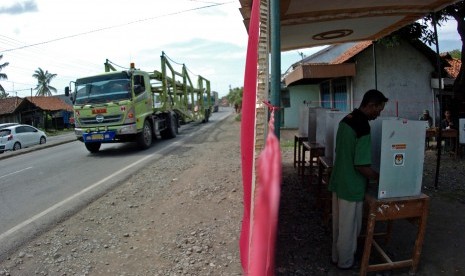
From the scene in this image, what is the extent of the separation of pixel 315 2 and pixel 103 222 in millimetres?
4091

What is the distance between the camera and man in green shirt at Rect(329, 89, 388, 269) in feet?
10.3

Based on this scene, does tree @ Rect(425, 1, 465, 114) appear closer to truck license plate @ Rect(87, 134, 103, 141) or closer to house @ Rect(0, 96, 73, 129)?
truck license plate @ Rect(87, 134, 103, 141)

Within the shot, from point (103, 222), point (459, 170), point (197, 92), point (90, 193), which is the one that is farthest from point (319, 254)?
point (197, 92)

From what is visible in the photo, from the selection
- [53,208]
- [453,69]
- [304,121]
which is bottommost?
[53,208]

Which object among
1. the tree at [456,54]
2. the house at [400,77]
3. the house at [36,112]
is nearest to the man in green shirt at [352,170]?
the house at [400,77]

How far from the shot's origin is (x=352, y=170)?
323cm

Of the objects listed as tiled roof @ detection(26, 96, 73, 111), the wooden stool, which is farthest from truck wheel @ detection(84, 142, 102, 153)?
tiled roof @ detection(26, 96, 73, 111)

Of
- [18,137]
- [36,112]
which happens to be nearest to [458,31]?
[18,137]

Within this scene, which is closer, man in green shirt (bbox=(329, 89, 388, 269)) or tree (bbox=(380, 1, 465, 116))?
man in green shirt (bbox=(329, 89, 388, 269))

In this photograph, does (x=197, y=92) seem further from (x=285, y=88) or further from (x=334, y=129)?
(x=334, y=129)

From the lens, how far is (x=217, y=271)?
3551 mm

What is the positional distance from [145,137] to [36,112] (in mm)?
30623

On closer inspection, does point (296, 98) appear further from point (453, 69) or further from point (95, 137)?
point (95, 137)

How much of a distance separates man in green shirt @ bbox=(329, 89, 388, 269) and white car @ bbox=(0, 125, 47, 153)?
18.8m
